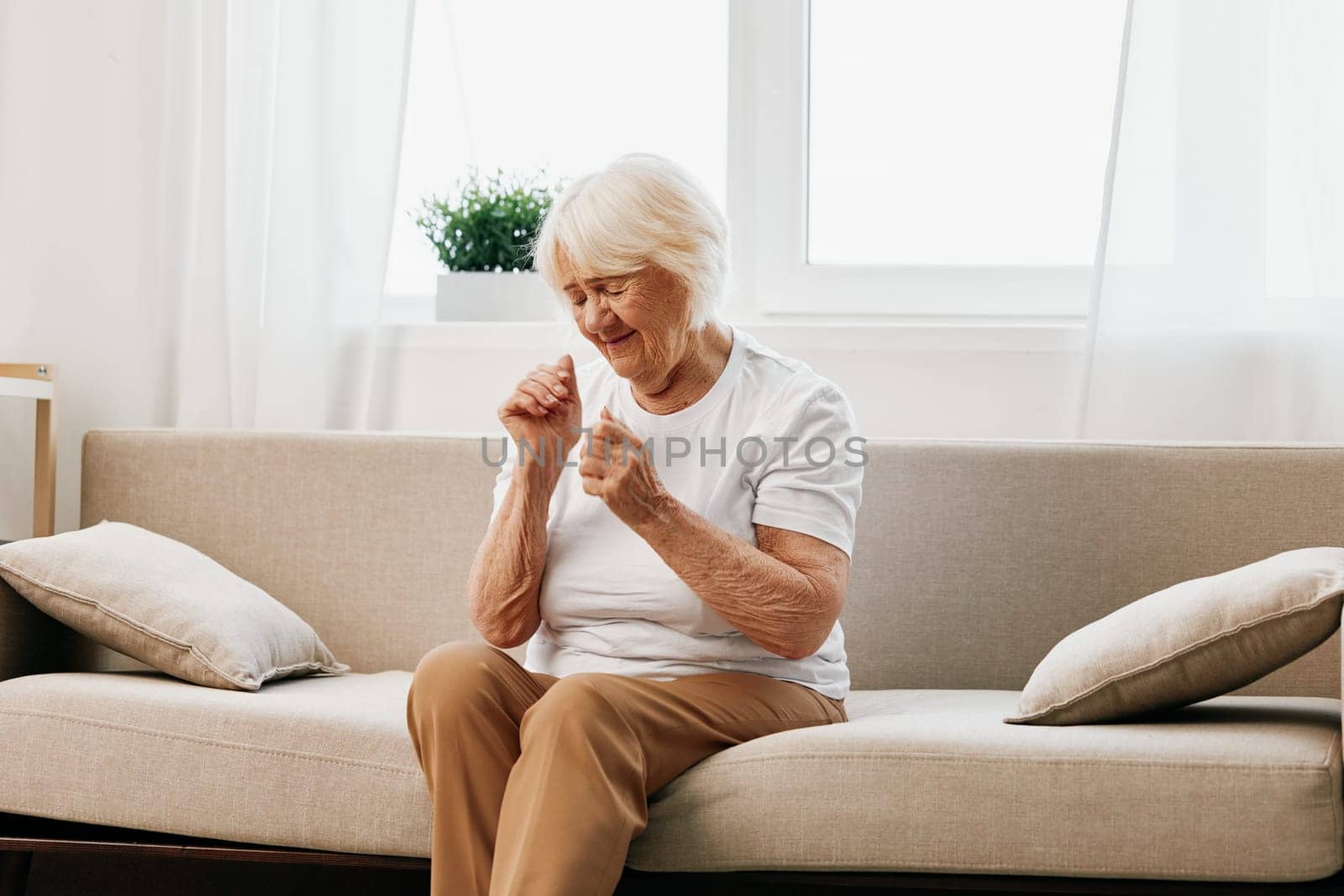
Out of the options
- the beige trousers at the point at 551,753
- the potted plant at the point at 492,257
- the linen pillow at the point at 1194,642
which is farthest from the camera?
the potted plant at the point at 492,257

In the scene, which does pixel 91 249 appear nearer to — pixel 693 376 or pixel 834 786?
pixel 693 376

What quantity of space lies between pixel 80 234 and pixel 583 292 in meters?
1.55

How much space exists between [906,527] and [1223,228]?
0.82m

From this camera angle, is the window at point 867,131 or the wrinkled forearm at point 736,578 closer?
the wrinkled forearm at point 736,578

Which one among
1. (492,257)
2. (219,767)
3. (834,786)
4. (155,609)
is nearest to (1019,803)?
(834,786)

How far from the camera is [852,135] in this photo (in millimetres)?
2801

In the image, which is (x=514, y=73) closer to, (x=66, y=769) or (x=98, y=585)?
(x=98, y=585)

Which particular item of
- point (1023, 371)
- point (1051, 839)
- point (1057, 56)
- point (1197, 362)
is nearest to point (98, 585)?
point (1051, 839)

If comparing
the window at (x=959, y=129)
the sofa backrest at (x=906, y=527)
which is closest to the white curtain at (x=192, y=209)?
the sofa backrest at (x=906, y=527)

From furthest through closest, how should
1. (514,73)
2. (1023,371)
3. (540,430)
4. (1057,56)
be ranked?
(514,73) < (1057,56) < (1023,371) < (540,430)

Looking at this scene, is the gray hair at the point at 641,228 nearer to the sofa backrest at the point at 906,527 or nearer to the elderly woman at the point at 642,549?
the elderly woman at the point at 642,549

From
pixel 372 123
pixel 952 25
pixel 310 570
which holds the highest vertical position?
pixel 952 25

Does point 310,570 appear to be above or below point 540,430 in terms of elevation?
below

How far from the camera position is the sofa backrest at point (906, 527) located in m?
2.08
